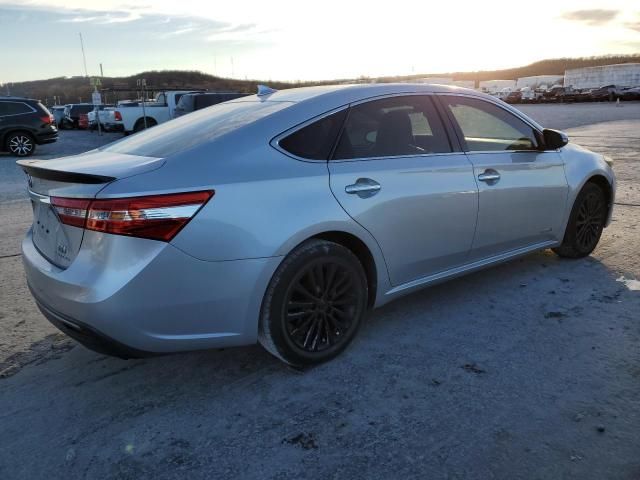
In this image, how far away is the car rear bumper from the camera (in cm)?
253

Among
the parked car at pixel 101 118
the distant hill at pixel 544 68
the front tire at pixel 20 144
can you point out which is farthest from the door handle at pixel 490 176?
the distant hill at pixel 544 68

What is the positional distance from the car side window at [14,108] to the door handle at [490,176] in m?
16.7

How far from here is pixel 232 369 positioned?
10.7 ft

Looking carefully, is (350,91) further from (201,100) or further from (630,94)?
(630,94)

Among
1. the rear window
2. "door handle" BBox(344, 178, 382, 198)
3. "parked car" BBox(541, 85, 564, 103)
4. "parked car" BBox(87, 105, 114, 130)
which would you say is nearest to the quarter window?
"door handle" BBox(344, 178, 382, 198)

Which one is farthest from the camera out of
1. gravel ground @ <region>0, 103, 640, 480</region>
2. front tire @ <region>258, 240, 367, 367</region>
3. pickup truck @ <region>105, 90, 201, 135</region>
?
pickup truck @ <region>105, 90, 201, 135</region>

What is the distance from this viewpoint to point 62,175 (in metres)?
2.75

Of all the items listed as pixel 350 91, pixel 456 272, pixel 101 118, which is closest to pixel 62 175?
pixel 350 91

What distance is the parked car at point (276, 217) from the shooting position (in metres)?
2.57

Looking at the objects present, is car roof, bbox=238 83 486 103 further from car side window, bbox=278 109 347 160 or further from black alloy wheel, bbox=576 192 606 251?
black alloy wheel, bbox=576 192 606 251

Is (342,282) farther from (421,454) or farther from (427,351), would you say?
(421,454)

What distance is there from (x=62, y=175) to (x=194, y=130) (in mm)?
814

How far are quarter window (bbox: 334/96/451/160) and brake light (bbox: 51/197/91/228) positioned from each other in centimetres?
141

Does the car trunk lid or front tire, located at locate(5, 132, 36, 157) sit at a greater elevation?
the car trunk lid
